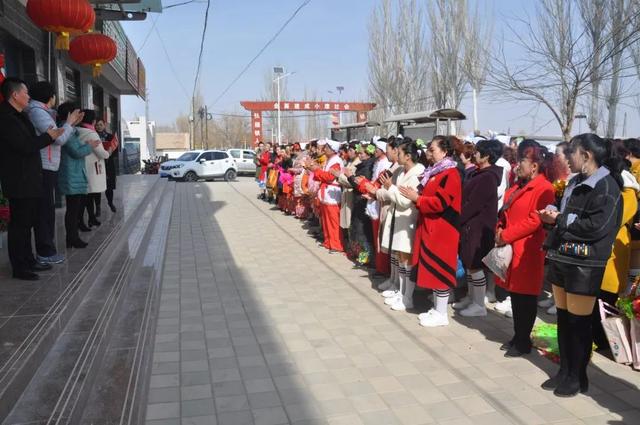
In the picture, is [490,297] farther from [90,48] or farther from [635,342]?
[90,48]

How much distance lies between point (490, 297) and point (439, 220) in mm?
1550

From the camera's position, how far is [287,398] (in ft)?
11.0

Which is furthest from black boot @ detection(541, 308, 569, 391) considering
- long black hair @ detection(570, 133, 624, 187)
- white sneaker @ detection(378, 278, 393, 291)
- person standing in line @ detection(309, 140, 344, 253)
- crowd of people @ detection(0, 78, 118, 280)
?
crowd of people @ detection(0, 78, 118, 280)

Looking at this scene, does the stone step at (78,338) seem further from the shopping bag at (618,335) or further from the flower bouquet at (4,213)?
the shopping bag at (618,335)

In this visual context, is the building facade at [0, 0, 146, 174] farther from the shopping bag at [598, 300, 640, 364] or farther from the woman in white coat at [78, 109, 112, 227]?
the shopping bag at [598, 300, 640, 364]

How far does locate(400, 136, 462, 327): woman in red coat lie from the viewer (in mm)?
4445

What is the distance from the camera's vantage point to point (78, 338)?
3.85 meters

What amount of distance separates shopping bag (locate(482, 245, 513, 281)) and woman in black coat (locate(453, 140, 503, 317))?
725mm

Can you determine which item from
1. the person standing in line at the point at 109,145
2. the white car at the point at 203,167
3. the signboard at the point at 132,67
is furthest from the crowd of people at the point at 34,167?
the white car at the point at 203,167

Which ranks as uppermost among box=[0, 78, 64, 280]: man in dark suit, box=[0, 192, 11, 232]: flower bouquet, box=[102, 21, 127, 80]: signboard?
box=[102, 21, 127, 80]: signboard

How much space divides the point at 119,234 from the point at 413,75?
25.6 meters

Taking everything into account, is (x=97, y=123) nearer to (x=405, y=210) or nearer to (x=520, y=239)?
(x=405, y=210)

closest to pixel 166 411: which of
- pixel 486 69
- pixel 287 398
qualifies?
pixel 287 398

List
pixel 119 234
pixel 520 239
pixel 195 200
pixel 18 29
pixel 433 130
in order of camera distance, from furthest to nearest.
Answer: pixel 433 130 → pixel 195 200 → pixel 18 29 → pixel 119 234 → pixel 520 239
